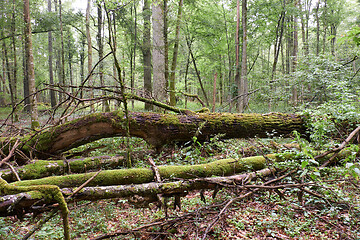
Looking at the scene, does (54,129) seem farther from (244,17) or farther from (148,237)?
(244,17)

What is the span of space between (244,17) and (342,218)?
10345 millimetres

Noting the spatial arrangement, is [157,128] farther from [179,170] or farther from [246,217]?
[246,217]

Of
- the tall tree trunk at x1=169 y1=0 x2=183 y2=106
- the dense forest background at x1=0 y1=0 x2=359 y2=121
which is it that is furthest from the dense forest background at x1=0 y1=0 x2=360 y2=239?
the tall tree trunk at x1=169 y1=0 x2=183 y2=106

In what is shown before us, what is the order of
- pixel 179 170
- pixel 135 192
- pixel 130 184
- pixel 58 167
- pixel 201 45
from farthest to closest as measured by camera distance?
pixel 201 45, pixel 58 167, pixel 179 170, pixel 130 184, pixel 135 192

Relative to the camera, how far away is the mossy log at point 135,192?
2.13m

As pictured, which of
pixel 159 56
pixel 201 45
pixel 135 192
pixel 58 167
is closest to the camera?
pixel 135 192

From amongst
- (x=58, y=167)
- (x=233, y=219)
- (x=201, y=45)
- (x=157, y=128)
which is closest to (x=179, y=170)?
(x=233, y=219)

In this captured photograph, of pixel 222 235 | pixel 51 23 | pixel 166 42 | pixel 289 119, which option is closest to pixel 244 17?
pixel 166 42

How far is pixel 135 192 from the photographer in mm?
2707

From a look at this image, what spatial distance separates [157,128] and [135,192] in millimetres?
2078

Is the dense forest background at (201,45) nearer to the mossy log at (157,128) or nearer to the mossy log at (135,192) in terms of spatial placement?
the mossy log at (157,128)

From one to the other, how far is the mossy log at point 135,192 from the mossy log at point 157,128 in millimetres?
1737

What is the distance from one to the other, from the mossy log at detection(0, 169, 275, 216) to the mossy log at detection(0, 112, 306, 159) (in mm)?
1737

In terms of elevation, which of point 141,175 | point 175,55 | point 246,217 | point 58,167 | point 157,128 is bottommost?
point 246,217
